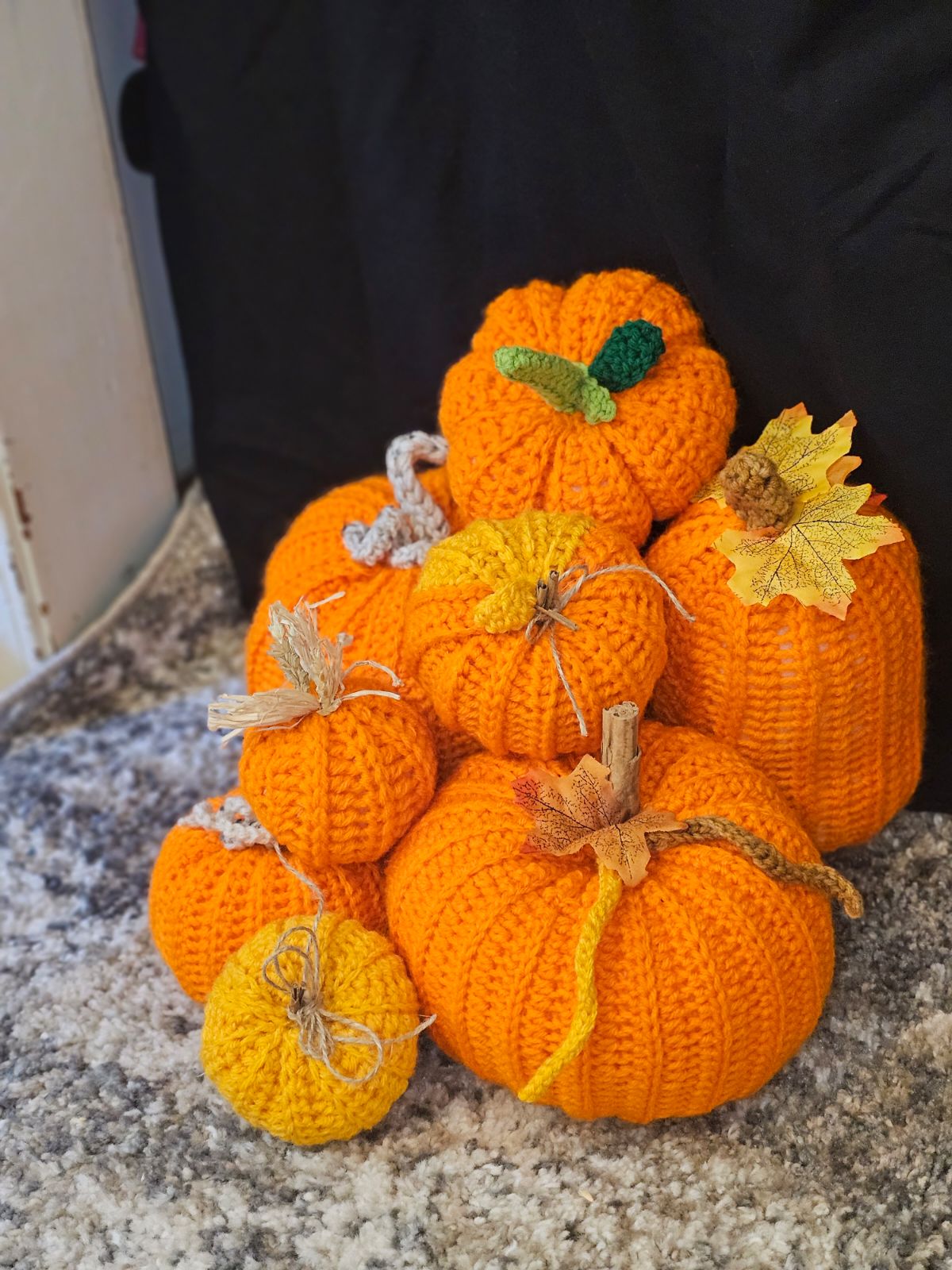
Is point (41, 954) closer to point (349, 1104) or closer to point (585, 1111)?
point (349, 1104)

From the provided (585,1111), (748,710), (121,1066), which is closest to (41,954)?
(121,1066)

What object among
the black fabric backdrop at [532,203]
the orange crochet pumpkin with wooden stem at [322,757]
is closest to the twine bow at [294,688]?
Answer: the orange crochet pumpkin with wooden stem at [322,757]

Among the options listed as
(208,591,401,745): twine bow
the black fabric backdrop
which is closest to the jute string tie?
(208,591,401,745): twine bow

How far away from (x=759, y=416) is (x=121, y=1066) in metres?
0.63

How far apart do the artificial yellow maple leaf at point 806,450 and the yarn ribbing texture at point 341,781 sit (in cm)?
26

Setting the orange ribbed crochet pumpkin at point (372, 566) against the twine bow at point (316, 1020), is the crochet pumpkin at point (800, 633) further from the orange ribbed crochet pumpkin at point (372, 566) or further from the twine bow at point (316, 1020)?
the twine bow at point (316, 1020)

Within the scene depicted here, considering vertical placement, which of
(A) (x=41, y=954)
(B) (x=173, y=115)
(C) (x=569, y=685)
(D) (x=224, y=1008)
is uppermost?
(B) (x=173, y=115)

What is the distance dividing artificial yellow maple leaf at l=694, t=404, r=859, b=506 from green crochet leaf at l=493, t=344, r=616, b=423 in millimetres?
98

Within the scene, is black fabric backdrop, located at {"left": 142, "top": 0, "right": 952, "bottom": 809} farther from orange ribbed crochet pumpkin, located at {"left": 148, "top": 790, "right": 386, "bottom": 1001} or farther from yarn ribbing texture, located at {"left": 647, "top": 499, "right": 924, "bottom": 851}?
orange ribbed crochet pumpkin, located at {"left": 148, "top": 790, "right": 386, "bottom": 1001}

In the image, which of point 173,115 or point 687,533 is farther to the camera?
point 173,115

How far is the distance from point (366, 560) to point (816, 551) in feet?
1.01

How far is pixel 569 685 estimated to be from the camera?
68 centimetres

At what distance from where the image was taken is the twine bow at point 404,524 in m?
0.81

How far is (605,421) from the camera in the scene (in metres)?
0.75
